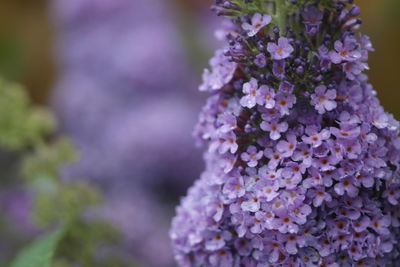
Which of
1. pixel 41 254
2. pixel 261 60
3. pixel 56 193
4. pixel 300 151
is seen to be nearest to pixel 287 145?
pixel 300 151

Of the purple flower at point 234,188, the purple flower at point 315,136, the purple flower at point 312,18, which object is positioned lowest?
the purple flower at point 234,188

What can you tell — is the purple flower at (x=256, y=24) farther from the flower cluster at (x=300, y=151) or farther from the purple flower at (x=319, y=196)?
the purple flower at (x=319, y=196)

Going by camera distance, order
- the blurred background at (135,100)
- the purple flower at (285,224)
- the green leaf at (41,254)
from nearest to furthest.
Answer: the purple flower at (285,224)
the green leaf at (41,254)
the blurred background at (135,100)

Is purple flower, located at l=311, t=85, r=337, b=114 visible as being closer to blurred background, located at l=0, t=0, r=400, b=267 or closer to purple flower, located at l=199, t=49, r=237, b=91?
purple flower, located at l=199, t=49, r=237, b=91

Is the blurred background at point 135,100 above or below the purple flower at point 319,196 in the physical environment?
above

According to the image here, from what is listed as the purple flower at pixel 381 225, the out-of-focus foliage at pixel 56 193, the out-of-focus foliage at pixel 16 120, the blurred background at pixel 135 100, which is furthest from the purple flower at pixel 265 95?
the blurred background at pixel 135 100

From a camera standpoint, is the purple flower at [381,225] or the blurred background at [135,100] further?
the blurred background at [135,100]

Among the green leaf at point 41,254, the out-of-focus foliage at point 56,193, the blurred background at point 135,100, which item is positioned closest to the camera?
the green leaf at point 41,254

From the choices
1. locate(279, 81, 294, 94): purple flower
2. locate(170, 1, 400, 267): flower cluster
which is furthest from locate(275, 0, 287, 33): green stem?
locate(279, 81, 294, 94): purple flower
